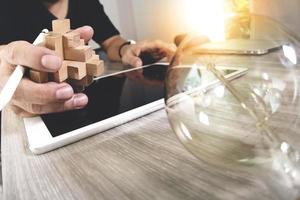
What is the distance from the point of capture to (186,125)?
266 mm

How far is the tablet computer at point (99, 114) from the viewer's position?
13.8 inches

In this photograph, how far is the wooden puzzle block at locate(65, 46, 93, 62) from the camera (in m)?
0.34

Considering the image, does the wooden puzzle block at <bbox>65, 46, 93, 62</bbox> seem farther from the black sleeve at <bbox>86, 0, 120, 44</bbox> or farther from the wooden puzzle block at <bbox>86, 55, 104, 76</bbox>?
the black sleeve at <bbox>86, 0, 120, 44</bbox>

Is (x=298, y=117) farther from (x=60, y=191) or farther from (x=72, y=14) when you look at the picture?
(x=72, y=14)

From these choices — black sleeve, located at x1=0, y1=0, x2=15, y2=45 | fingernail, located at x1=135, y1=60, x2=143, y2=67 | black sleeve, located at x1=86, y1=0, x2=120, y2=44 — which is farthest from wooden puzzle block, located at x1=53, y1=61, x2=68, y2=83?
black sleeve, located at x1=86, y1=0, x2=120, y2=44

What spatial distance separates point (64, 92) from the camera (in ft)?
1.16

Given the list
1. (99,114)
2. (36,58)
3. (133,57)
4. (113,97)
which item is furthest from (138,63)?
(36,58)

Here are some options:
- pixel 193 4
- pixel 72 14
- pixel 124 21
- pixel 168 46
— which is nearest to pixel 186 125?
pixel 168 46

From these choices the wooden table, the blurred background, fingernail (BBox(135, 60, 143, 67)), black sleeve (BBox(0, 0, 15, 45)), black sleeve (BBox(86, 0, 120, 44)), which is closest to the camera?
the wooden table

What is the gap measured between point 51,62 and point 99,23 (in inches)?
39.0

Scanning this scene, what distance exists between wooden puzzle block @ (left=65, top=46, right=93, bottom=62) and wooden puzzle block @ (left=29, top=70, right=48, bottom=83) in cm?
4

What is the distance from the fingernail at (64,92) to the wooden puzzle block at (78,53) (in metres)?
A: 0.04

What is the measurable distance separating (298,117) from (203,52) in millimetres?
120

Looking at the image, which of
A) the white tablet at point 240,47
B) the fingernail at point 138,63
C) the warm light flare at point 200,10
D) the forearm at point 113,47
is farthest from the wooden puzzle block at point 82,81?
the forearm at point 113,47
